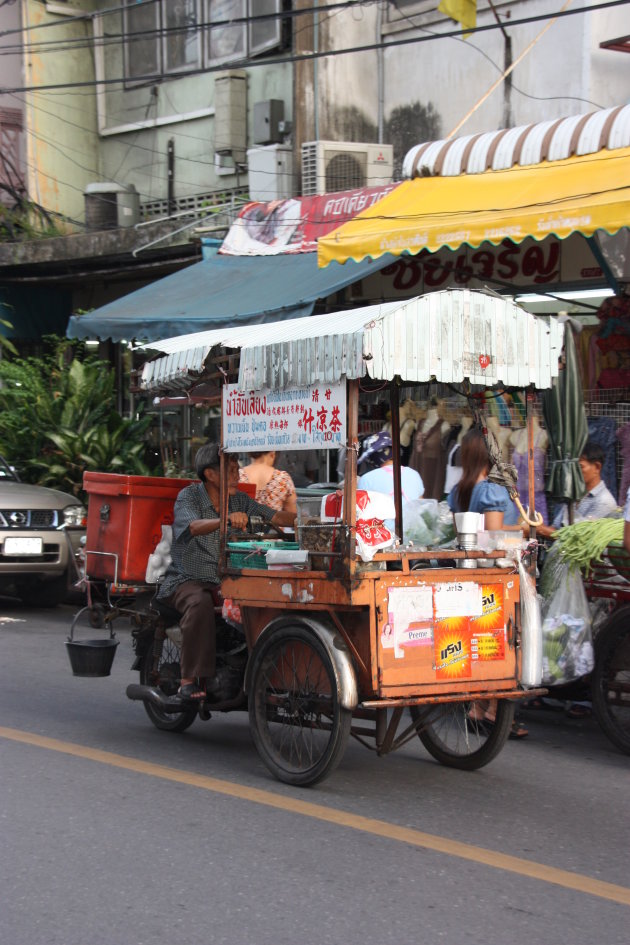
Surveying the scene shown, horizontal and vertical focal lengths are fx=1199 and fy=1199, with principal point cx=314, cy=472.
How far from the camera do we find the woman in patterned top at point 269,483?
8.19 m

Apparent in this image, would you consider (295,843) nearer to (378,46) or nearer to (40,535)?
(40,535)

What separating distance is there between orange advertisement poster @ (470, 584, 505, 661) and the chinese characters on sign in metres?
1.08

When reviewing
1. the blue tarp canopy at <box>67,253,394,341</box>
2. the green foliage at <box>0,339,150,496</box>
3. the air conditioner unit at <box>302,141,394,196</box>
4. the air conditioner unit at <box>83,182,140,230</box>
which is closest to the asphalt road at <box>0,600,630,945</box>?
the blue tarp canopy at <box>67,253,394,341</box>

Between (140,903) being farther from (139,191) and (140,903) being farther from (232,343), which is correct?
(139,191)

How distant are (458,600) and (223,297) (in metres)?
7.87

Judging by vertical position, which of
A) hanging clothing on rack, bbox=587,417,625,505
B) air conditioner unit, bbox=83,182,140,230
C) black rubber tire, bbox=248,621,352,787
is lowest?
black rubber tire, bbox=248,621,352,787

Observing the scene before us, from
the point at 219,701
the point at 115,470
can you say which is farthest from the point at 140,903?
the point at 115,470

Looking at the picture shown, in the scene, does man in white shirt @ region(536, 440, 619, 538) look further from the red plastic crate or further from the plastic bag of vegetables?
the red plastic crate

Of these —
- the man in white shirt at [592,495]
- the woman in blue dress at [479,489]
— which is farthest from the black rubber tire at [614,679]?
the man in white shirt at [592,495]

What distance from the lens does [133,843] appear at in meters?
4.83

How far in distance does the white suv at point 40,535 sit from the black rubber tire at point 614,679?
5895 millimetres

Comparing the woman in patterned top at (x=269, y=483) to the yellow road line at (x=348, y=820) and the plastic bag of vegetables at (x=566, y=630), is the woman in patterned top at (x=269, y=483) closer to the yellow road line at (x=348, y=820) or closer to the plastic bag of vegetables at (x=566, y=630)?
the plastic bag of vegetables at (x=566, y=630)

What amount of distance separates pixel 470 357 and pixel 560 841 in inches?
86.6

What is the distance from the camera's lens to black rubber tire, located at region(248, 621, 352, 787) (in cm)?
547
